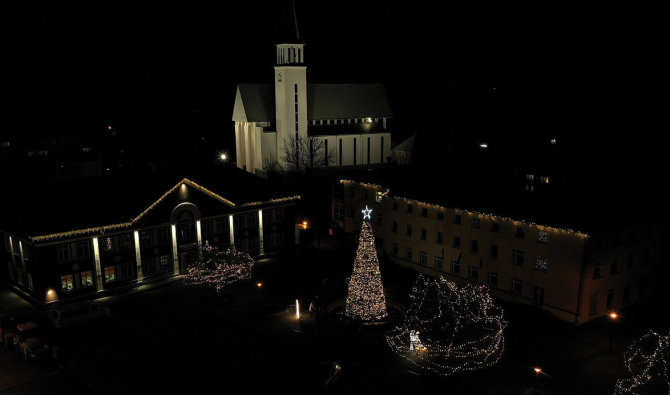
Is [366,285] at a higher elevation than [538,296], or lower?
higher

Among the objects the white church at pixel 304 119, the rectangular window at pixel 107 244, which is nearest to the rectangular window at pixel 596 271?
the rectangular window at pixel 107 244

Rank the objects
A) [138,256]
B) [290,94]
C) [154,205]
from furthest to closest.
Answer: [290,94] → [138,256] → [154,205]

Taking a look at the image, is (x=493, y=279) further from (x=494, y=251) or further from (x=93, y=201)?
(x=93, y=201)

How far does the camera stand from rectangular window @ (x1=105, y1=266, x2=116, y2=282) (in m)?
39.0

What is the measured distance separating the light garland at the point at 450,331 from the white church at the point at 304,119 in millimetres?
34733

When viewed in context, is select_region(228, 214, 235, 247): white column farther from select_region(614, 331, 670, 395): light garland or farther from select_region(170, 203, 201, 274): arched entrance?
select_region(614, 331, 670, 395): light garland

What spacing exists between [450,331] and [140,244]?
22459 mm

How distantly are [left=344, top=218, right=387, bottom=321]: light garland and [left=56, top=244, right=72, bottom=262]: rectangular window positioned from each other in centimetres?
1882

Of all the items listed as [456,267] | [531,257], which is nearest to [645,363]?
[531,257]

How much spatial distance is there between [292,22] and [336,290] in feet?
121

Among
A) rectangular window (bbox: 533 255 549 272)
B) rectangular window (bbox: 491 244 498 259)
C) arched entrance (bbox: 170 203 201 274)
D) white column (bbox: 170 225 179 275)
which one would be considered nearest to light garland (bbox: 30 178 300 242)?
arched entrance (bbox: 170 203 201 274)

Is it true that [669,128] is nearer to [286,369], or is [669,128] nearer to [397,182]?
[397,182]

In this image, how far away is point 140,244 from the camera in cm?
4031

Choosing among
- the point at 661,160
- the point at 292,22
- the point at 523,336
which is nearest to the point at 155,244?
the point at 523,336
